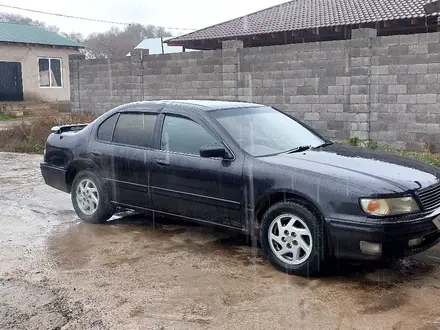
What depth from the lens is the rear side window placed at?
625cm

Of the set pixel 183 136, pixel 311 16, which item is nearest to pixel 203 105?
pixel 183 136

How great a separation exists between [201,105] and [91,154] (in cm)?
159

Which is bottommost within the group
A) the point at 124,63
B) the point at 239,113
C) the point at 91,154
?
the point at 91,154

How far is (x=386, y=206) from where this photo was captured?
4145 mm

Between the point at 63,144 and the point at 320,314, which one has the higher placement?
the point at 63,144

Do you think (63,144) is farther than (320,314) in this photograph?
Yes

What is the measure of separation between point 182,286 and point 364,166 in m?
1.91

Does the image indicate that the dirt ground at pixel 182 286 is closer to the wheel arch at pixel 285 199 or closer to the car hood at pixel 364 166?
the wheel arch at pixel 285 199

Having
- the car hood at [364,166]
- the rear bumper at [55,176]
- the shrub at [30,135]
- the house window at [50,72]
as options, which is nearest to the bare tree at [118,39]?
the house window at [50,72]

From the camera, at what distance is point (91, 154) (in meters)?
6.29

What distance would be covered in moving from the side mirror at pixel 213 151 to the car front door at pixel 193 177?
0.09 meters

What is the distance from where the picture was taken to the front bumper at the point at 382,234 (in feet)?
13.5

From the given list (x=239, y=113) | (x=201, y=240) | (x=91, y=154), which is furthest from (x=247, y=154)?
(x=91, y=154)

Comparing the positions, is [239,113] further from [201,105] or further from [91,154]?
[91,154]
